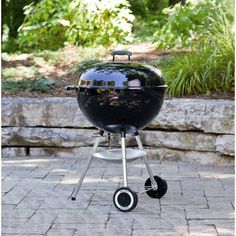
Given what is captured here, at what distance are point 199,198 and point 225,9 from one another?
306 centimetres

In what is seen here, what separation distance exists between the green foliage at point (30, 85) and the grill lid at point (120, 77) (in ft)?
8.07

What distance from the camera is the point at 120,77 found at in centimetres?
374

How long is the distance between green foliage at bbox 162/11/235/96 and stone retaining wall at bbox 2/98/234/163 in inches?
12.7

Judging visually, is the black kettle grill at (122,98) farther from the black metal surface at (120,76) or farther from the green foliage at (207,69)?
the green foliage at (207,69)

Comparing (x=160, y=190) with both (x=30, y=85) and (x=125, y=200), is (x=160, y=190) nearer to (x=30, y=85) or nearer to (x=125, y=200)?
(x=125, y=200)

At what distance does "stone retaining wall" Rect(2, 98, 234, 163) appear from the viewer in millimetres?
5363

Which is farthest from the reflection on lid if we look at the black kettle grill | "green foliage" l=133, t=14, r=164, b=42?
"green foliage" l=133, t=14, r=164, b=42

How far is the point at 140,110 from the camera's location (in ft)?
12.5

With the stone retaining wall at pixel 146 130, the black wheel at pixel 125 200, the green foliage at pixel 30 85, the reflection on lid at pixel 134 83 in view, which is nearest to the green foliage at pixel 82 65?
the green foliage at pixel 30 85

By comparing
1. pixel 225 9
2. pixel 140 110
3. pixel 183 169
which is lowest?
pixel 183 169

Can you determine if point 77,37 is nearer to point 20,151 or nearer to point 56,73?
point 56,73

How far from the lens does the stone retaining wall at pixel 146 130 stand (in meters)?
5.36

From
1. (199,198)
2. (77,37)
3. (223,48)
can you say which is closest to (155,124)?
(223,48)

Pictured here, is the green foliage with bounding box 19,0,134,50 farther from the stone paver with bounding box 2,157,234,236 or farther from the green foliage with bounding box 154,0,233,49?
the stone paver with bounding box 2,157,234,236
